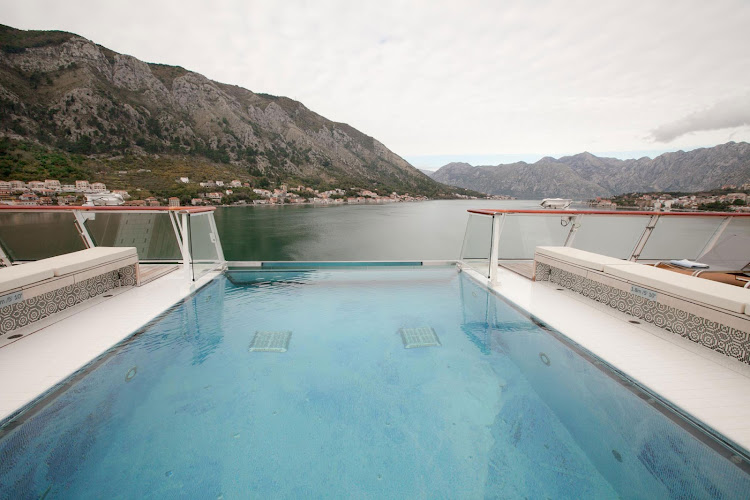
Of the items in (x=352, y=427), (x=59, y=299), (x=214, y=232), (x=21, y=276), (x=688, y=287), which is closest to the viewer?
(x=352, y=427)

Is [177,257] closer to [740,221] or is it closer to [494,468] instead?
[494,468]

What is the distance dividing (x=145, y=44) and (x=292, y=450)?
351 ft

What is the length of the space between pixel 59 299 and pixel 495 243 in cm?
685

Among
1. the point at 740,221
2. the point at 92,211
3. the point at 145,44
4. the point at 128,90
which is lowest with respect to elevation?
the point at 740,221

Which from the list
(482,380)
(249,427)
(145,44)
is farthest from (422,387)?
(145,44)

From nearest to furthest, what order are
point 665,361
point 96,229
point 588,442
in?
point 588,442
point 665,361
point 96,229

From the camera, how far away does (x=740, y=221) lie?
530 cm

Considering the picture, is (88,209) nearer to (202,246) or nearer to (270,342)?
(202,246)

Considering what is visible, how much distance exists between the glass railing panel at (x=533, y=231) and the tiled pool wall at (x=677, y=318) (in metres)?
1.23

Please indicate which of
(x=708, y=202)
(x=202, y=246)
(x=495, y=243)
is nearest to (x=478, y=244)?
(x=495, y=243)

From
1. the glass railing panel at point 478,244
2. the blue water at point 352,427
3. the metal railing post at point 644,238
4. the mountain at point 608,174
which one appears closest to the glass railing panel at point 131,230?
the blue water at point 352,427

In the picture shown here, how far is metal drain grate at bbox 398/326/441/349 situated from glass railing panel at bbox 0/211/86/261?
616cm

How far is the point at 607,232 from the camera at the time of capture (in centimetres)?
598

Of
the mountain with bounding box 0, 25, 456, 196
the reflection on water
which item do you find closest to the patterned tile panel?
the reflection on water
